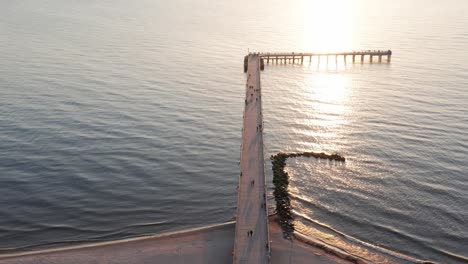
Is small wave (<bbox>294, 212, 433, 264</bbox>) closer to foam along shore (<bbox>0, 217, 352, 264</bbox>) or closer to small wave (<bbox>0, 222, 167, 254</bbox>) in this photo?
foam along shore (<bbox>0, 217, 352, 264</bbox>)

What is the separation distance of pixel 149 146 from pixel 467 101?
55.8m

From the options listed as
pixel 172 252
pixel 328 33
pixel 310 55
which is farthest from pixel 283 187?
pixel 328 33

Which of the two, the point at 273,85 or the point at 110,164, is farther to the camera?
the point at 273,85

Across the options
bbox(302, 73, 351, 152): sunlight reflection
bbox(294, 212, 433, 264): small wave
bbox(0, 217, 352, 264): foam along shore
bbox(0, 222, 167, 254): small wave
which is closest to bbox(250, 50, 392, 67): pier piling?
bbox(302, 73, 351, 152): sunlight reflection

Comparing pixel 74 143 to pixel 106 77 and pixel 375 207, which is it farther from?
pixel 375 207

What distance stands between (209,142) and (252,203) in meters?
21.9

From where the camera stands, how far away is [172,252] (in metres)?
37.3

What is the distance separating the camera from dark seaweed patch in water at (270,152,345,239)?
4184cm

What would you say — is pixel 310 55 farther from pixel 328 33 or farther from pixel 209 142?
pixel 209 142

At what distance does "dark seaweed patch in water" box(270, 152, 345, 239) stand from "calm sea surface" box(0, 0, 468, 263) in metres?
1.04

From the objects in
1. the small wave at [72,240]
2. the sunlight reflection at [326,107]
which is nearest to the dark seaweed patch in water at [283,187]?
the sunlight reflection at [326,107]

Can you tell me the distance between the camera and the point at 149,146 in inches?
2283

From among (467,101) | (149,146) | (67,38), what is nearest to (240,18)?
(67,38)

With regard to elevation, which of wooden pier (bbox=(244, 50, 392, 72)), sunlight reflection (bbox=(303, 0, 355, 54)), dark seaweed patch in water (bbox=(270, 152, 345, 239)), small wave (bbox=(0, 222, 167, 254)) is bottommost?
small wave (bbox=(0, 222, 167, 254))
